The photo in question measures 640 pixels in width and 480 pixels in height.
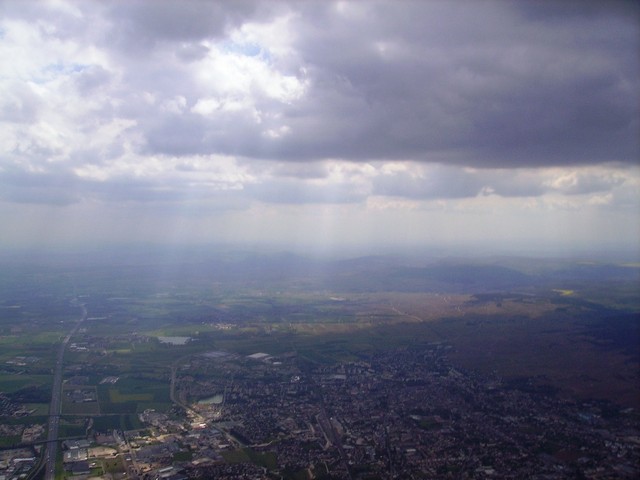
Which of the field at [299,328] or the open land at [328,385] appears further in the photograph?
the field at [299,328]

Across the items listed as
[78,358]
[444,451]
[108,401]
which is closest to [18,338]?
[78,358]

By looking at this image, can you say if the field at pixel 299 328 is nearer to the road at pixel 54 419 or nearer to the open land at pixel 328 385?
the open land at pixel 328 385

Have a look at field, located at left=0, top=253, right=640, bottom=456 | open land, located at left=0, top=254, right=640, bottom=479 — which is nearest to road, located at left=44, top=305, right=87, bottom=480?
open land, located at left=0, top=254, right=640, bottom=479

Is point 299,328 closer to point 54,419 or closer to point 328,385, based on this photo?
point 328,385

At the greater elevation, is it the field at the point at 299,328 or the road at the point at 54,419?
the field at the point at 299,328

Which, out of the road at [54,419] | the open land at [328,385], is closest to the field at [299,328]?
the open land at [328,385]

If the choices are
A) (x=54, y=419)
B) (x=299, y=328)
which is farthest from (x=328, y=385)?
(x=299, y=328)

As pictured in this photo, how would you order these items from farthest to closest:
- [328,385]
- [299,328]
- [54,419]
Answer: [299,328] < [328,385] < [54,419]

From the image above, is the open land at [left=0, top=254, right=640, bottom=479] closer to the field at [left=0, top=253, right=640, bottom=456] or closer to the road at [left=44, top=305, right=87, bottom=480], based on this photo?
the field at [left=0, top=253, right=640, bottom=456]
